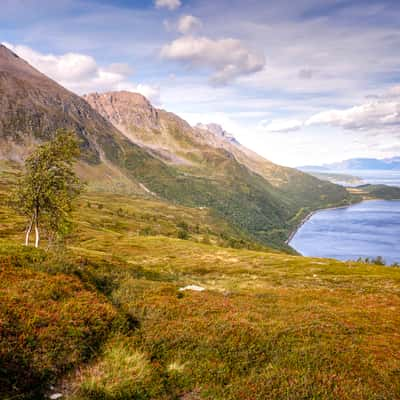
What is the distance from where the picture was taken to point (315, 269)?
75500 mm

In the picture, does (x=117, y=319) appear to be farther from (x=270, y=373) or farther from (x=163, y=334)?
(x=270, y=373)

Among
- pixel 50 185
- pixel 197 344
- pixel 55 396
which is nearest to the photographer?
pixel 55 396

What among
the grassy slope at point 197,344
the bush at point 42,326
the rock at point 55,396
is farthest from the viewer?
the grassy slope at point 197,344

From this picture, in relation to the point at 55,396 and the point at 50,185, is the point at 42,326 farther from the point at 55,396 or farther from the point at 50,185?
the point at 50,185

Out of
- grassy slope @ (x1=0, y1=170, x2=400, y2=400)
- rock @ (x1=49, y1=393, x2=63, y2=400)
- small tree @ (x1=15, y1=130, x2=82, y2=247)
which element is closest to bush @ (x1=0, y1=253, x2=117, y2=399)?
grassy slope @ (x1=0, y1=170, x2=400, y2=400)

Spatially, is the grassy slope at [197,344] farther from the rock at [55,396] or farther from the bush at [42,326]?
the rock at [55,396]

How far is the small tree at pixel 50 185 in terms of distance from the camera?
41656 millimetres

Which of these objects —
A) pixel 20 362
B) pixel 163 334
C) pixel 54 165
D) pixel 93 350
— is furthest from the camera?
pixel 54 165

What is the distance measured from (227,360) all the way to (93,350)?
496 centimetres

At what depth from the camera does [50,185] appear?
42312mm

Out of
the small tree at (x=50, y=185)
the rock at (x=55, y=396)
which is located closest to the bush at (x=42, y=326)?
the rock at (x=55, y=396)

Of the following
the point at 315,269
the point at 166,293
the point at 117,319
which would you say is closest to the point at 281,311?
the point at 166,293

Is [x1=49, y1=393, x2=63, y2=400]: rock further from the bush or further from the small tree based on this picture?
the small tree

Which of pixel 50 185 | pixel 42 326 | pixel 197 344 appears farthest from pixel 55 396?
pixel 50 185
